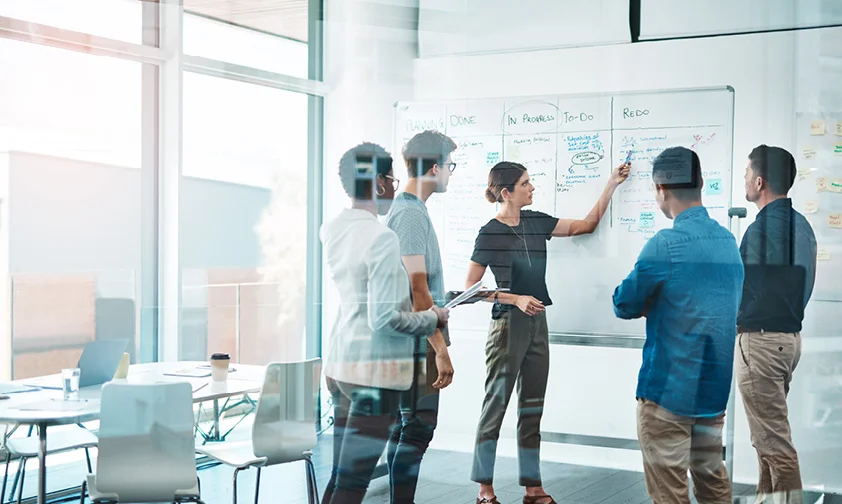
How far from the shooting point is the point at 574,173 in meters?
3.37

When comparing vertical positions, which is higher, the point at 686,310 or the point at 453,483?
the point at 686,310

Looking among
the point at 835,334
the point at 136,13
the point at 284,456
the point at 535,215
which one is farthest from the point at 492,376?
the point at 136,13

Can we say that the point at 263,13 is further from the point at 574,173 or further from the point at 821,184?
the point at 821,184

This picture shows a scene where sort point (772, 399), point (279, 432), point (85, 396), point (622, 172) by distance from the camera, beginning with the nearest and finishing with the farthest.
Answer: point (85, 396), point (279, 432), point (772, 399), point (622, 172)

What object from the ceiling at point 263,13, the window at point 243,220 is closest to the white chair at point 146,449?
the window at point 243,220

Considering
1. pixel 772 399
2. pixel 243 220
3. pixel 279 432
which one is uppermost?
pixel 243 220

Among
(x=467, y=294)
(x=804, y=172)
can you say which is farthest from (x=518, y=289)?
(x=804, y=172)

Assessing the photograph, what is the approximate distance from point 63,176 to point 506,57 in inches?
74.4

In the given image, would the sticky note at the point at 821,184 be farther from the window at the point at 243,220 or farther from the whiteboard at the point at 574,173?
the window at the point at 243,220

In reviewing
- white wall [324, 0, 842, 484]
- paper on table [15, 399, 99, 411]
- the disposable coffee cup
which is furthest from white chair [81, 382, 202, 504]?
white wall [324, 0, 842, 484]

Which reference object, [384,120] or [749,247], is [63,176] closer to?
[384,120]

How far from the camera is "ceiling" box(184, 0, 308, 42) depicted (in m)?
3.46

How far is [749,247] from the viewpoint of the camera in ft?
11.0

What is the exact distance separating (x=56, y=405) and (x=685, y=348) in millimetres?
2081
